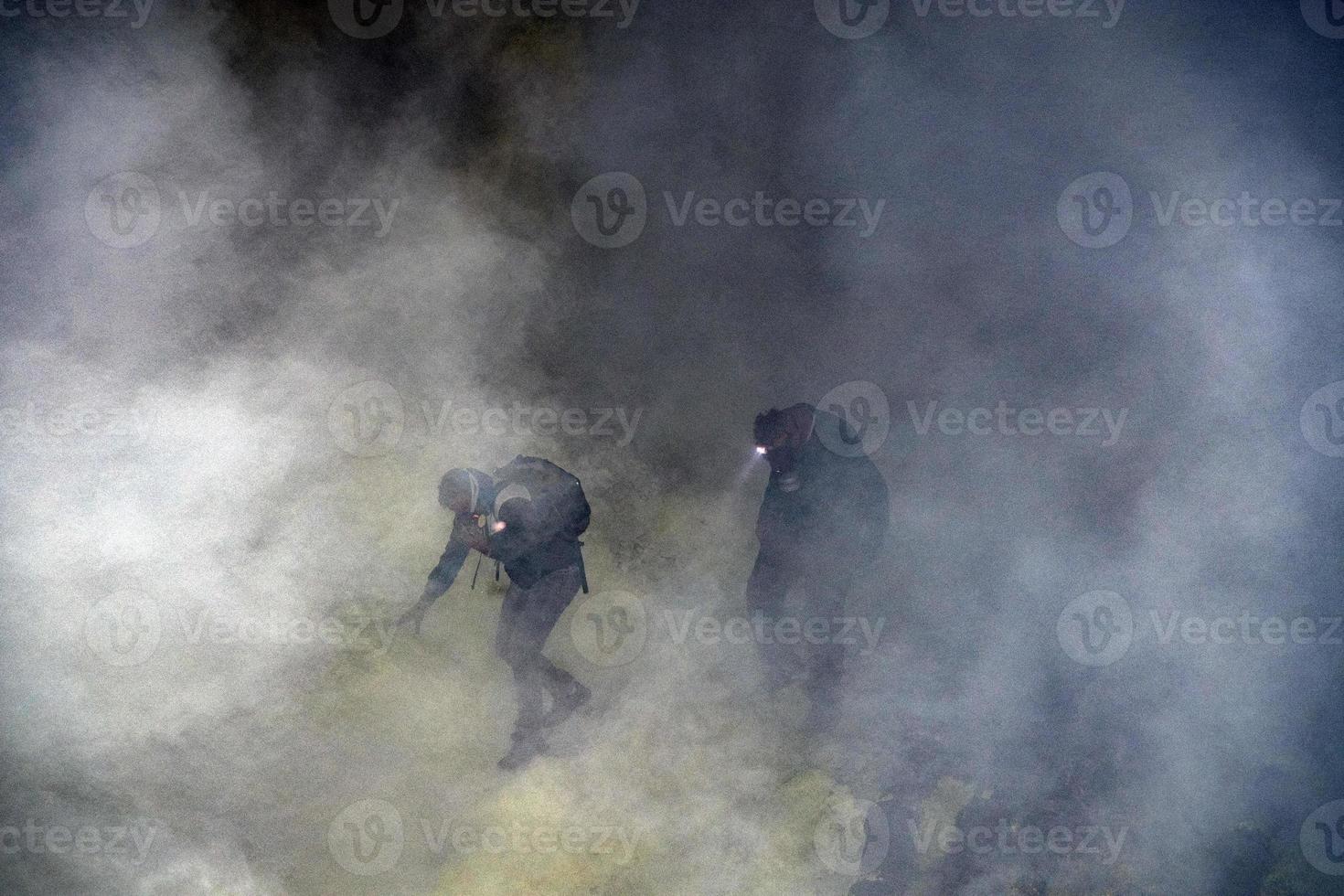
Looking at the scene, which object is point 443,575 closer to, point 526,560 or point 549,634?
point 526,560

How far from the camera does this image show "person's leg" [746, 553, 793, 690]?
5148 mm

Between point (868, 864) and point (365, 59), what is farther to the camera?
point (365, 59)

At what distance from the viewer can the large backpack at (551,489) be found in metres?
5.06

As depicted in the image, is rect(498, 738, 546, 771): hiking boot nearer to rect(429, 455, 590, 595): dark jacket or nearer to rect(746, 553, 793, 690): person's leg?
rect(429, 455, 590, 595): dark jacket

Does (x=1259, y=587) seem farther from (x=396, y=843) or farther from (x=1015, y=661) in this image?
(x=396, y=843)

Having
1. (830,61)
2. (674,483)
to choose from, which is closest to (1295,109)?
(830,61)

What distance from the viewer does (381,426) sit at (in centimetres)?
525

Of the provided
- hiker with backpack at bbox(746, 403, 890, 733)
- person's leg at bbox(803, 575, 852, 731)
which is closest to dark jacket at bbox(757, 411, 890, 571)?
hiker with backpack at bbox(746, 403, 890, 733)

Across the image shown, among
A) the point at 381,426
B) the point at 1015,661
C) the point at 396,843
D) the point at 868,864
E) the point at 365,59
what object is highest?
the point at 365,59

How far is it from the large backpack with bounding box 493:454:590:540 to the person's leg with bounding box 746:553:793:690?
1192 mm

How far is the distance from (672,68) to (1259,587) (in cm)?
519

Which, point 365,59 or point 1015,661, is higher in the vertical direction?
point 365,59

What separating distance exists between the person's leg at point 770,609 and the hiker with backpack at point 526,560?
3.69 feet

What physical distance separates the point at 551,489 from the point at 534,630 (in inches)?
36.8
